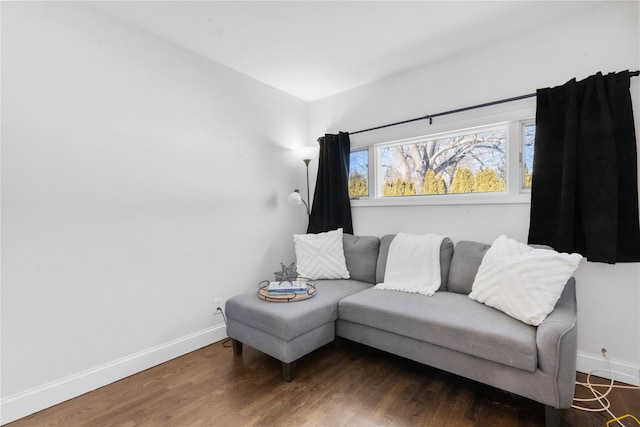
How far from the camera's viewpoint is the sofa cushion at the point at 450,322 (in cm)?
161

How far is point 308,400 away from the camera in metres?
1.83

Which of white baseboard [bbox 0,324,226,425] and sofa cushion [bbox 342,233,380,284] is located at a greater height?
sofa cushion [bbox 342,233,380,284]

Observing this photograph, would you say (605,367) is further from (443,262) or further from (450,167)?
(450,167)

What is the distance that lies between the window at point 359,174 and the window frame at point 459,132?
0.08 metres

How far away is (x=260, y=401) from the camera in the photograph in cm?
183

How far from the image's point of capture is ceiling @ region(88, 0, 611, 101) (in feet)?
6.70

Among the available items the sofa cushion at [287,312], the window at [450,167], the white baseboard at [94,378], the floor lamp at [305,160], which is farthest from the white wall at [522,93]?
the white baseboard at [94,378]

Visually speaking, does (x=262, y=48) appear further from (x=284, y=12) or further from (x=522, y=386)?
(x=522, y=386)

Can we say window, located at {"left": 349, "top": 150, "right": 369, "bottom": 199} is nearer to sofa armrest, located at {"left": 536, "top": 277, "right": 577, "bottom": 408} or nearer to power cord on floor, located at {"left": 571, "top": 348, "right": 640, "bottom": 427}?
sofa armrest, located at {"left": 536, "top": 277, "right": 577, "bottom": 408}

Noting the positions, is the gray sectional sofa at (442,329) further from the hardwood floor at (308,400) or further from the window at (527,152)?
the window at (527,152)

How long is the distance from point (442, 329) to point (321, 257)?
1.37m

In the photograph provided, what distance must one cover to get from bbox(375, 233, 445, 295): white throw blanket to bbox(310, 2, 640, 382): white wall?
0.32 meters

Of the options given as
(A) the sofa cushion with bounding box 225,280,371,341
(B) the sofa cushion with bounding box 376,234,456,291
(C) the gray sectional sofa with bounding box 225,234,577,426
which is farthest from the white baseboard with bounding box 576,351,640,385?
(A) the sofa cushion with bounding box 225,280,371,341

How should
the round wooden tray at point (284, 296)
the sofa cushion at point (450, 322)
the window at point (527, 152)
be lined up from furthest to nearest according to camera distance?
the window at point (527, 152)
the round wooden tray at point (284, 296)
the sofa cushion at point (450, 322)
